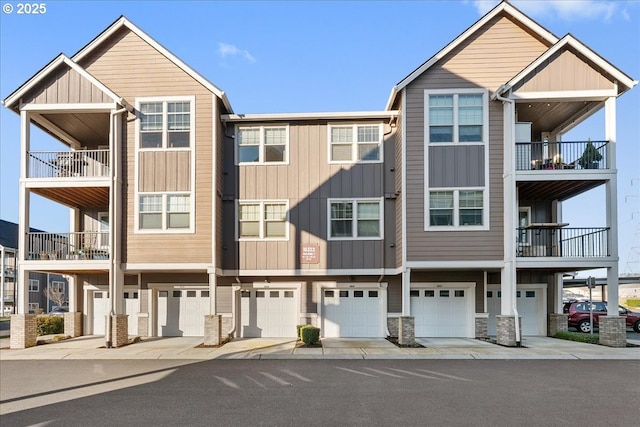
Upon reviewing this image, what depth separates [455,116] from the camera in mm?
15031

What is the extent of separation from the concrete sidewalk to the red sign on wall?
286 centimetres

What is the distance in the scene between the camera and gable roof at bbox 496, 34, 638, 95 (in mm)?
14242

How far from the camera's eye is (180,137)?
15492 mm

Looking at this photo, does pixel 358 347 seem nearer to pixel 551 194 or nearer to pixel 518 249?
pixel 518 249

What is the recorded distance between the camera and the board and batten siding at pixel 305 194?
632 inches

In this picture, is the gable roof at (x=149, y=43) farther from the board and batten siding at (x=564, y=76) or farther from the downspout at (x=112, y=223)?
the board and batten siding at (x=564, y=76)

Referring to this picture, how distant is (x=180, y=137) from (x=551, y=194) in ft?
45.4

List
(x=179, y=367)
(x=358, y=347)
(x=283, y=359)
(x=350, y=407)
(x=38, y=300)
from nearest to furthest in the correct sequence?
1. (x=350, y=407)
2. (x=179, y=367)
3. (x=283, y=359)
4. (x=358, y=347)
5. (x=38, y=300)

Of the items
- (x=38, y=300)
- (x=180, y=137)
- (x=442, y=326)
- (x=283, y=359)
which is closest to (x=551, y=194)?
(x=442, y=326)

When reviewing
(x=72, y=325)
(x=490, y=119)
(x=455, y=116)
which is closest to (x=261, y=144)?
(x=455, y=116)

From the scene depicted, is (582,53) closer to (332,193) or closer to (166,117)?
(332,193)

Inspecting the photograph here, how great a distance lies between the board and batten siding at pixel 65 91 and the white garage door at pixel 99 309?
299 inches

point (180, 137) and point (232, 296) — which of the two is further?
point (232, 296)

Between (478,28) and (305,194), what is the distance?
27.5ft
